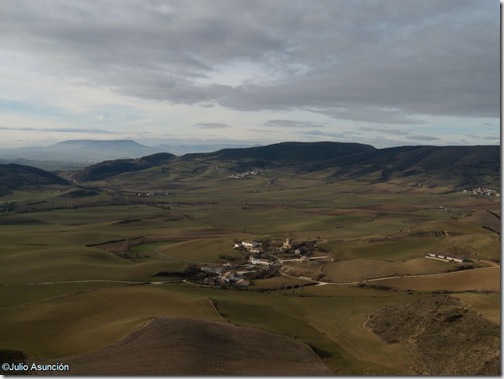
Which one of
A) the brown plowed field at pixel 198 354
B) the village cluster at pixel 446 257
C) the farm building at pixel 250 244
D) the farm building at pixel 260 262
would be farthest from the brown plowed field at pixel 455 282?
the farm building at pixel 250 244

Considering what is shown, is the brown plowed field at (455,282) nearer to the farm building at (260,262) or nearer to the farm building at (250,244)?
the farm building at (260,262)

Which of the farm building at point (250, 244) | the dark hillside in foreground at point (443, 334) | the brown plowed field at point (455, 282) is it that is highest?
the dark hillside in foreground at point (443, 334)

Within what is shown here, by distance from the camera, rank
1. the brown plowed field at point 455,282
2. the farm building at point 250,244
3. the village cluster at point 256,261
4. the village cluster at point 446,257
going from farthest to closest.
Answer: the farm building at point 250,244, the village cluster at point 446,257, the village cluster at point 256,261, the brown plowed field at point 455,282

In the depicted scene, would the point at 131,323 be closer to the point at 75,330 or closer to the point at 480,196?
the point at 75,330

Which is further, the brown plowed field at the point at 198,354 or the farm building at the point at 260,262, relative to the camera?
the farm building at the point at 260,262

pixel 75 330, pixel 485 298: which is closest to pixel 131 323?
pixel 75 330

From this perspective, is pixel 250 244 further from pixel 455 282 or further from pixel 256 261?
pixel 455 282
